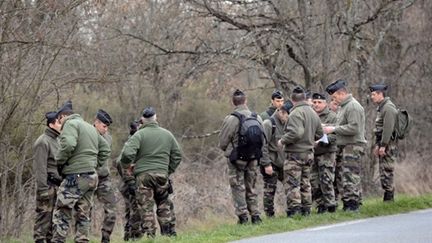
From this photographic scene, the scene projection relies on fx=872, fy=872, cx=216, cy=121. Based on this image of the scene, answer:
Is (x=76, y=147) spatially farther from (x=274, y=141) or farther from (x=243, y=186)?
(x=274, y=141)

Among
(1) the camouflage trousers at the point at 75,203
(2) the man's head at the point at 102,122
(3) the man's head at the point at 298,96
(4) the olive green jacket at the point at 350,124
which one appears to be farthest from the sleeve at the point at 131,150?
(4) the olive green jacket at the point at 350,124

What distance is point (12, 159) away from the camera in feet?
52.9

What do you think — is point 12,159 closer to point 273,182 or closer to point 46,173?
point 46,173

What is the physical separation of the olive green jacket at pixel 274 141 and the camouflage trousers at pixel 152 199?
1900 millimetres

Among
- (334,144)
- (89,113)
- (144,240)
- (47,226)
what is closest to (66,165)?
(144,240)

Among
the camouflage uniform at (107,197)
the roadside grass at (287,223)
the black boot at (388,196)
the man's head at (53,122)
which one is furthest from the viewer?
the black boot at (388,196)

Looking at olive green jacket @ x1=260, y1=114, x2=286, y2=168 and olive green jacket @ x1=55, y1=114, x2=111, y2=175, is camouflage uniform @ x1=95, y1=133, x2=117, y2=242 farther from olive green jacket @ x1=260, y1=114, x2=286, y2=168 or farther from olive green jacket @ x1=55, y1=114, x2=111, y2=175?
olive green jacket @ x1=260, y1=114, x2=286, y2=168

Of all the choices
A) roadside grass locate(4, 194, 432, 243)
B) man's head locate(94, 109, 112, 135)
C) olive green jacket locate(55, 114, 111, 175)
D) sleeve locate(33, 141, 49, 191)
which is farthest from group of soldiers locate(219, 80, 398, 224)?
sleeve locate(33, 141, 49, 191)

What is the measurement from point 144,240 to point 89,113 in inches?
528

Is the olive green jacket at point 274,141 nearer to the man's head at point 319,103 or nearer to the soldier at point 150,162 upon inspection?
the man's head at point 319,103

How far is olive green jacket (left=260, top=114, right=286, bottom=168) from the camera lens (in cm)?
1370

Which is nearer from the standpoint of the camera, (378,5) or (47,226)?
(47,226)

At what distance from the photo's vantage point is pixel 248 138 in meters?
12.6

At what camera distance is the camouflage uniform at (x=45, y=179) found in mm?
12391
